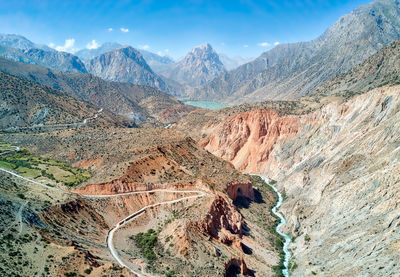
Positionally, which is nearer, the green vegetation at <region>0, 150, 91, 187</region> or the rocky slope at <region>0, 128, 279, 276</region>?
the rocky slope at <region>0, 128, 279, 276</region>

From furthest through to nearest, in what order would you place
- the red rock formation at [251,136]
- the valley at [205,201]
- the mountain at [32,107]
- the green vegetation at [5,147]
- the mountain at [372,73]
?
the mountain at [32,107] < the mountain at [372,73] < the red rock formation at [251,136] < the green vegetation at [5,147] < the valley at [205,201]

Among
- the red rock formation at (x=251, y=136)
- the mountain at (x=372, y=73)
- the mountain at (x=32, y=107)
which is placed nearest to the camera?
the red rock formation at (x=251, y=136)

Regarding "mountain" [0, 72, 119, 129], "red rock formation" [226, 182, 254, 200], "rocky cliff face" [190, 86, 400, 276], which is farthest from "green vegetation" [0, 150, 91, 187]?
"mountain" [0, 72, 119, 129]

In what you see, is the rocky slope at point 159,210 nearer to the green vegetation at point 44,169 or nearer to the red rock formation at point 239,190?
the red rock formation at point 239,190

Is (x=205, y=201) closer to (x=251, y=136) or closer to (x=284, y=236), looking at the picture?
(x=284, y=236)

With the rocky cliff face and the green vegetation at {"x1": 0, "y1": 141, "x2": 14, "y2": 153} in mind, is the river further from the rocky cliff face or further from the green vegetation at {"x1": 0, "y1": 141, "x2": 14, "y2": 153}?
the green vegetation at {"x1": 0, "y1": 141, "x2": 14, "y2": 153}

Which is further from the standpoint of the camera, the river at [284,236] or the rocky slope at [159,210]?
the river at [284,236]

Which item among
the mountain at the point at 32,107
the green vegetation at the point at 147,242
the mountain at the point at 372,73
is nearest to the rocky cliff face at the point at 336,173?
the green vegetation at the point at 147,242
